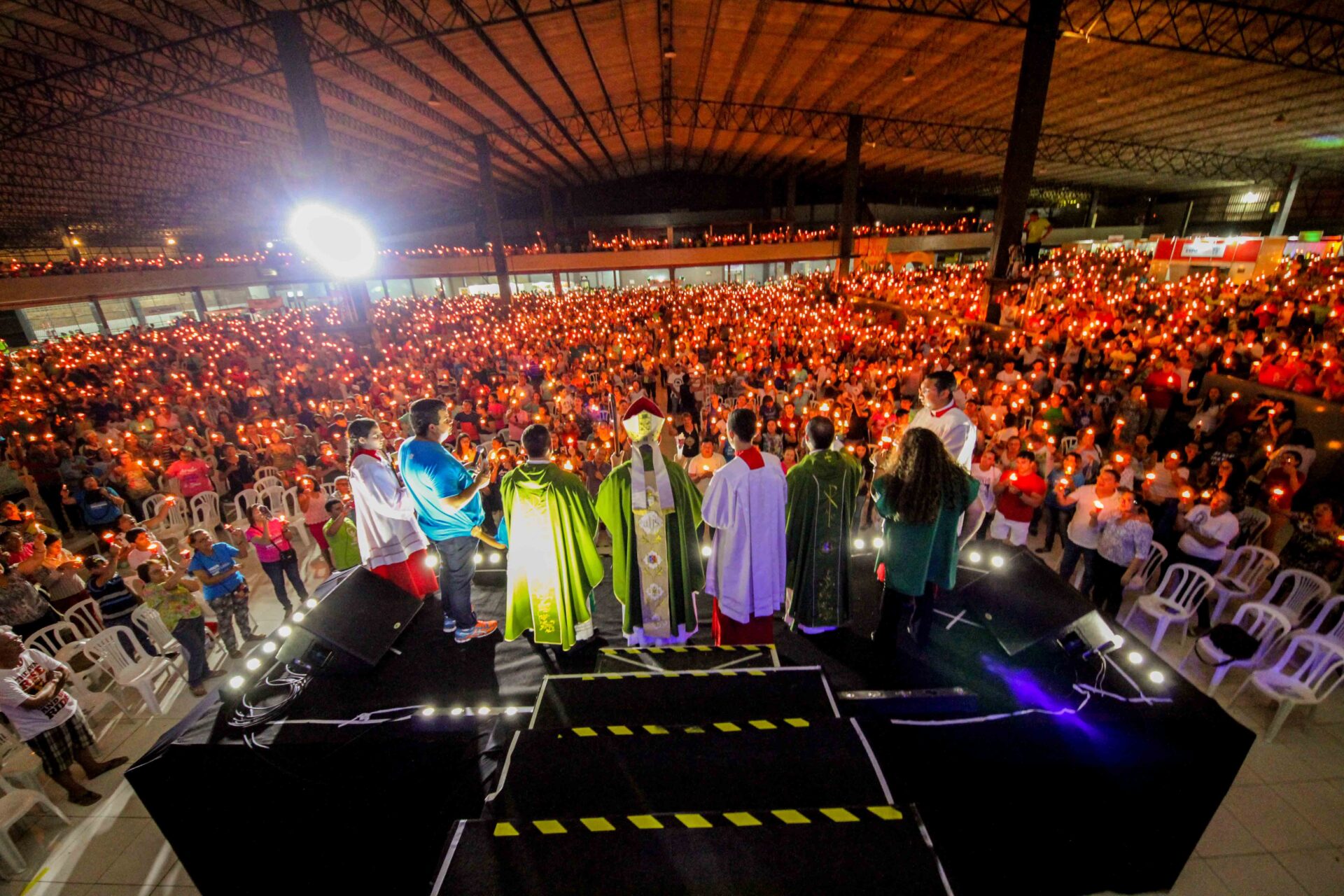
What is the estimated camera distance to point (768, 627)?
380 cm

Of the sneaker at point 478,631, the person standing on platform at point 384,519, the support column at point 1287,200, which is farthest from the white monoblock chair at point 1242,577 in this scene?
the support column at point 1287,200

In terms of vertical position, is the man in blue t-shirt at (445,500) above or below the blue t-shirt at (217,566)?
above

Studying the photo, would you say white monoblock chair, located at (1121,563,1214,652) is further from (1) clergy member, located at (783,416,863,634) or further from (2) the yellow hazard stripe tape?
(2) the yellow hazard stripe tape

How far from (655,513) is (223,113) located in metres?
18.3

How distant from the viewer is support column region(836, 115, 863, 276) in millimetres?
19266

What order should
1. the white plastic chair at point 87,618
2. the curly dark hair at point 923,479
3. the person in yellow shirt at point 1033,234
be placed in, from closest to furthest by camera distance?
1. the curly dark hair at point 923,479
2. the white plastic chair at point 87,618
3. the person in yellow shirt at point 1033,234

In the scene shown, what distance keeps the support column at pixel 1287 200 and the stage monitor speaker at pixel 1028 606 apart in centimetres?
3384

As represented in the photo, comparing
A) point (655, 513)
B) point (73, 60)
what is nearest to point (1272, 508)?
point (655, 513)

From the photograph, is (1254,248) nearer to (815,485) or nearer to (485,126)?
(815,485)

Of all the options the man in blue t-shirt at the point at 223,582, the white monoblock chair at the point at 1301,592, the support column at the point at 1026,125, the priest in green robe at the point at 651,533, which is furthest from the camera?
the support column at the point at 1026,125

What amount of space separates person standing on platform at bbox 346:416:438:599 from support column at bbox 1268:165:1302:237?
37.0 metres

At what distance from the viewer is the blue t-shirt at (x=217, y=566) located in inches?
181

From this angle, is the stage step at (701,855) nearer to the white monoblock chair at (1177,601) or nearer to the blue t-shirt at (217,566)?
the white monoblock chair at (1177,601)

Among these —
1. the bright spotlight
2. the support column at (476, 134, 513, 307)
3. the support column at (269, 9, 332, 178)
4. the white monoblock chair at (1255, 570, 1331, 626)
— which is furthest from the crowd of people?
the support column at (476, 134, 513, 307)
